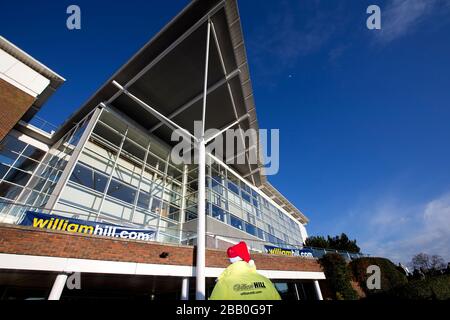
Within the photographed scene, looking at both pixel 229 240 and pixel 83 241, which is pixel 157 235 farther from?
pixel 229 240

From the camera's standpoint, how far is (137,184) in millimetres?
16453

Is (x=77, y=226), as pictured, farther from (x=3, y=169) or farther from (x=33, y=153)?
(x=33, y=153)

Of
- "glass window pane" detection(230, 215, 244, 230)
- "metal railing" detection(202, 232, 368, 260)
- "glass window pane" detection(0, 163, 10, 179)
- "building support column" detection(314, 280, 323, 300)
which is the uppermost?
"glass window pane" detection(0, 163, 10, 179)

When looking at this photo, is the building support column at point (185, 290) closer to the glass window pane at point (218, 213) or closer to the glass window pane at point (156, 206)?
the glass window pane at point (156, 206)

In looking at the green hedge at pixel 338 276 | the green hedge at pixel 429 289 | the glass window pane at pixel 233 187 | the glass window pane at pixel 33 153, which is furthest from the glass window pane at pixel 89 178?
the green hedge at pixel 429 289

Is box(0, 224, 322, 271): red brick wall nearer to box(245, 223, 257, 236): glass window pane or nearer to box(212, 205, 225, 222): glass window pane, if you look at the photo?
box(212, 205, 225, 222): glass window pane

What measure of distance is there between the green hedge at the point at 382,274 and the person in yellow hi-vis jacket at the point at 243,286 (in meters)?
18.6

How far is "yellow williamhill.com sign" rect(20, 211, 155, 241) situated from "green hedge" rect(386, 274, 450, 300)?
37.2 ft

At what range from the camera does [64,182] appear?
11.5m

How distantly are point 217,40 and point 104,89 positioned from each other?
27.0ft

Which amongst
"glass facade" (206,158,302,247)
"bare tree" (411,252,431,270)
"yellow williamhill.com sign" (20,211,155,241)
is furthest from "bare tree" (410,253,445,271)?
"yellow williamhill.com sign" (20,211,155,241)

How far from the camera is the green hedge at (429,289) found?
9.16m

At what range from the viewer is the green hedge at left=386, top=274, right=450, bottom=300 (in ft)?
→ 30.0
